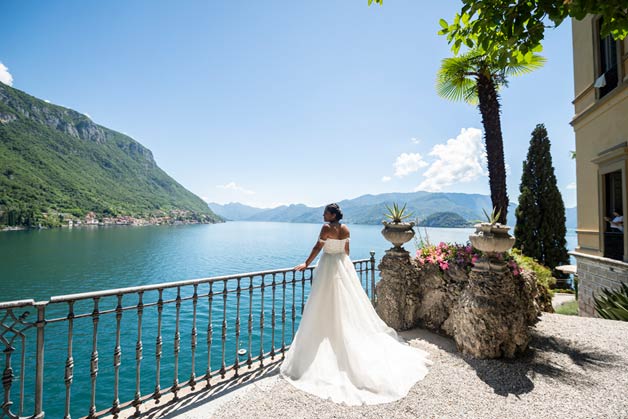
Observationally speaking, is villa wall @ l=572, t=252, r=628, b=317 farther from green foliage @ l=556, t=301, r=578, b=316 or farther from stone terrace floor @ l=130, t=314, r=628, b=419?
stone terrace floor @ l=130, t=314, r=628, b=419

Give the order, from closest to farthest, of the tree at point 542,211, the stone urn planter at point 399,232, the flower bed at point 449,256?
the flower bed at point 449,256, the stone urn planter at point 399,232, the tree at point 542,211

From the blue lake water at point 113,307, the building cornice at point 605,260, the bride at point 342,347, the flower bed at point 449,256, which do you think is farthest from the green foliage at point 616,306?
the bride at point 342,347

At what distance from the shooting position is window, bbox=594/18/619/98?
8.27m

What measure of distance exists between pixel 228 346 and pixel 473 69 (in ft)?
49.0

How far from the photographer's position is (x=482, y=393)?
129 inches

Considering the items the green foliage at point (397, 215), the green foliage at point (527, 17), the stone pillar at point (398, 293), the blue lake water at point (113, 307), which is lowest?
the blue lake water at point (113, 307)

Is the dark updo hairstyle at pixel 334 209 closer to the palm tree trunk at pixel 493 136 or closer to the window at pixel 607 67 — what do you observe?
the palm tree trunk at pixel 493 136

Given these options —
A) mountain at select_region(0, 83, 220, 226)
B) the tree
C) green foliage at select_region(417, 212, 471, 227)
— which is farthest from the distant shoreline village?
green foliage at select_region(417, 212, 471, 227)

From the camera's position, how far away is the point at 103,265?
32.5 meters

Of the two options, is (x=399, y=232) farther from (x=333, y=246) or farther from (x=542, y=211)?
(x=542, y=211)

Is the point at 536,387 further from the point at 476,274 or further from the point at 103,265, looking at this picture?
the point at 103,265

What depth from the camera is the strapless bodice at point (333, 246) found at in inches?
153

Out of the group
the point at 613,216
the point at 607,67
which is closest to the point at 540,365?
the point at 613,216

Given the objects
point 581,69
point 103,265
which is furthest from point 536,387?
point 103,265
